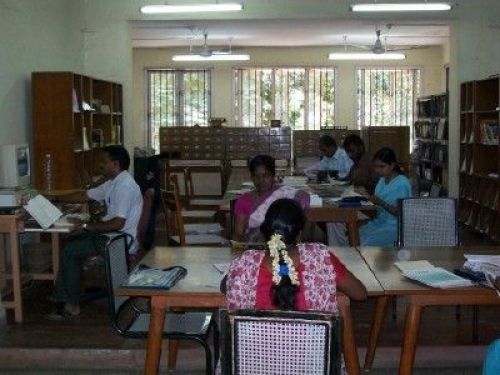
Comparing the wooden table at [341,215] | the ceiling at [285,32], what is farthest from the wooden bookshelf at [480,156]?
the wooden table at [341,215]

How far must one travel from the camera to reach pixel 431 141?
13.5 m

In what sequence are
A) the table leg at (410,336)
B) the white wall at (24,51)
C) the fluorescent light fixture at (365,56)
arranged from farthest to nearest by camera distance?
the fluorescent light fixture at (365,56), the white wall at (24,51), the table leg at (410,336)

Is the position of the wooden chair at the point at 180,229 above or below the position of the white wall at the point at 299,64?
below

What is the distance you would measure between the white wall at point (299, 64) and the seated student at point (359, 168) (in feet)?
21.6

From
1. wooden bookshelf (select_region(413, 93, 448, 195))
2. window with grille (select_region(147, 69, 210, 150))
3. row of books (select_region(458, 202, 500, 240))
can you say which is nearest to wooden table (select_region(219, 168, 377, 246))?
row of books (select_region(458, 202, 500, 240))

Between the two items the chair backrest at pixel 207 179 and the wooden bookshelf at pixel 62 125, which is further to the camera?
the chair backrest at pixel 207 179

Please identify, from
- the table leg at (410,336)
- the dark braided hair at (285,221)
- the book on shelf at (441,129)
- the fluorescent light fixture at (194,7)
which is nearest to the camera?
the dark braided hair at (285,221)

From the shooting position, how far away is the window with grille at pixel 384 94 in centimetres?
1555

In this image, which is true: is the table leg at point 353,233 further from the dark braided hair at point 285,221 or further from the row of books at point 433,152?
the row of books at point 433,152

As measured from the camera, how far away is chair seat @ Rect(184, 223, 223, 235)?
653 centimetres

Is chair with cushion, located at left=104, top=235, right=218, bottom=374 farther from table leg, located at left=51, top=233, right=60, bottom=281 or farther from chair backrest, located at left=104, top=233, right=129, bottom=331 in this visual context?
table leg, located at left=51, top=233, right=60, bottom=281

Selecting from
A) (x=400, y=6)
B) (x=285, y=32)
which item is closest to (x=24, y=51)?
(x=400, y=6)

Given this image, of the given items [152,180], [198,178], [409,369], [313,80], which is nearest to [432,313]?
[409,369]

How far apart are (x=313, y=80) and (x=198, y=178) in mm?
3874
